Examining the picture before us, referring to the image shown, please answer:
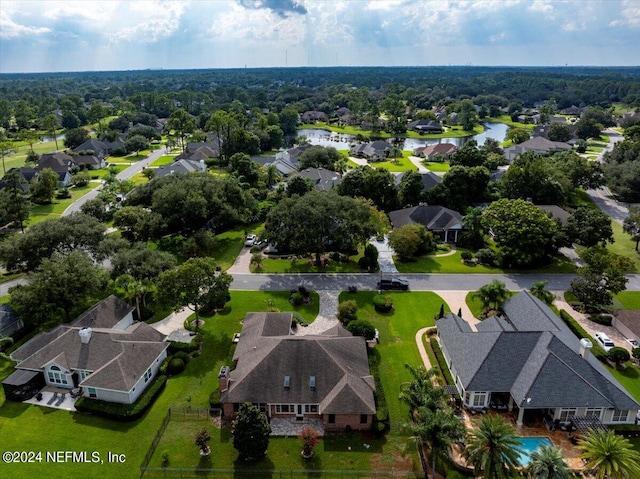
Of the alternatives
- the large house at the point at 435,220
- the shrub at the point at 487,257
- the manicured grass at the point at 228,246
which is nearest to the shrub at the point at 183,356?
the manicured grass at the point at 228,246

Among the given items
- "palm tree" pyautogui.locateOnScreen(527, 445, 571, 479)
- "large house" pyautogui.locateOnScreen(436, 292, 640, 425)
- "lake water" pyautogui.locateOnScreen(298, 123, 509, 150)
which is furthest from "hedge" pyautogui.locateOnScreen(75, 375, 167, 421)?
"lake water" pyautogui.locateOnScreen(298, 123, 509, 150)

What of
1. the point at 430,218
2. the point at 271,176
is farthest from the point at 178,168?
the point at 430,218

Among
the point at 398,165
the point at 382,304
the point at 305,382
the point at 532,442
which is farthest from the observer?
the point at 398,165

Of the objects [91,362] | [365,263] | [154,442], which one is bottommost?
[154,442]

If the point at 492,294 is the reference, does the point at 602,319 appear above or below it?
below

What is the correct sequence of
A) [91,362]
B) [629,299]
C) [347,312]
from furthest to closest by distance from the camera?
[629,299] < [347,312] < [91,362]

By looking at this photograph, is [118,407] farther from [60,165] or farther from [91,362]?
[60,165]

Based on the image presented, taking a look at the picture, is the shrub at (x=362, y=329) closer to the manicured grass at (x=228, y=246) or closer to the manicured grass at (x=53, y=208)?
the manicured grass at (x=228, y=246)

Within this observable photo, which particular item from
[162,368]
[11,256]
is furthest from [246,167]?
[162,368]
